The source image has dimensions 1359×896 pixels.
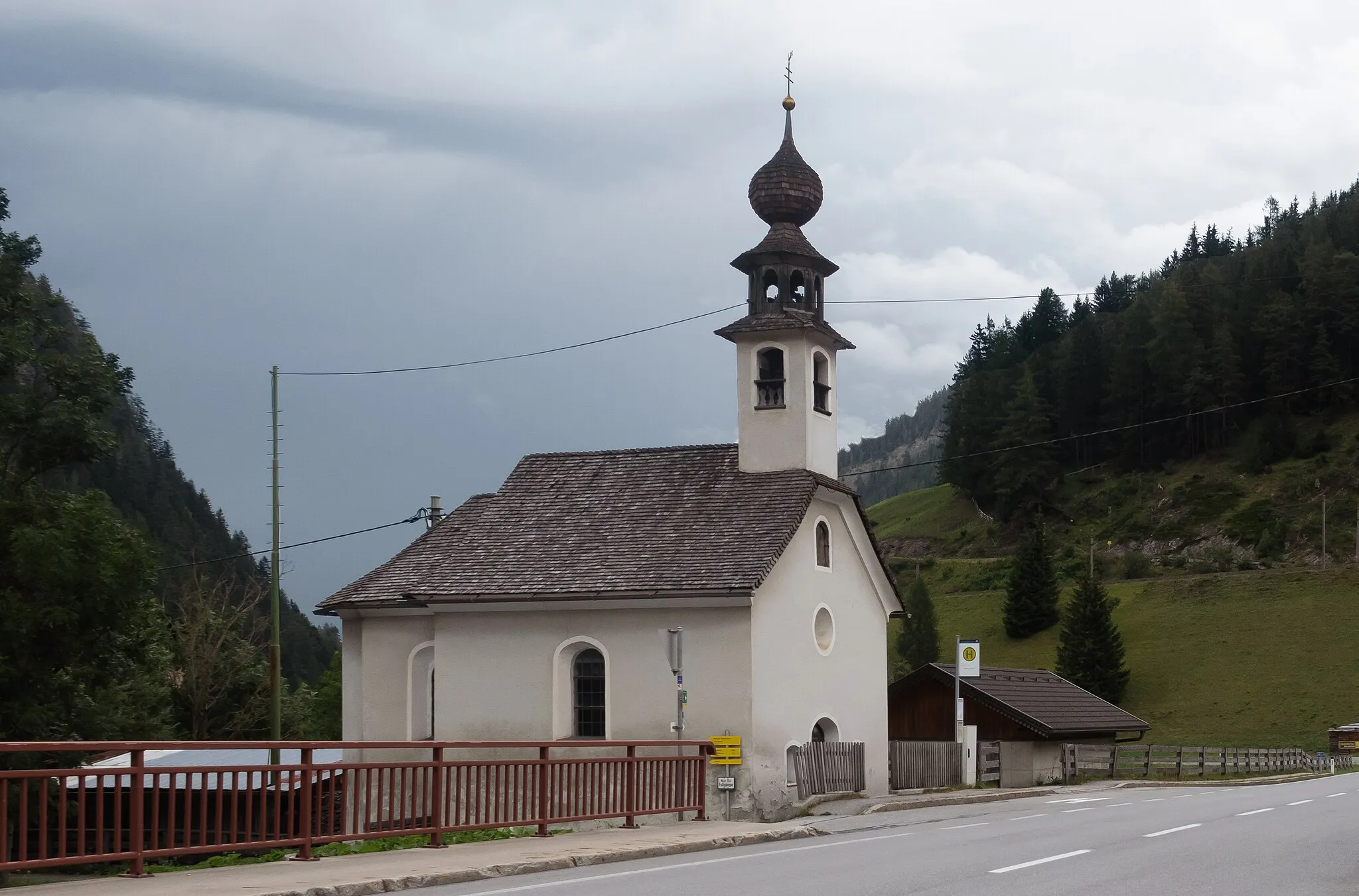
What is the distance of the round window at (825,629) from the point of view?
3064 centimetres

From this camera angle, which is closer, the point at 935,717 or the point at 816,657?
the point at 816,657

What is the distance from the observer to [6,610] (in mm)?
25109

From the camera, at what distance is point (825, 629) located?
3086cm

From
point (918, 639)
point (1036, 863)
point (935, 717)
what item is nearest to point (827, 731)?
point (935, 717)

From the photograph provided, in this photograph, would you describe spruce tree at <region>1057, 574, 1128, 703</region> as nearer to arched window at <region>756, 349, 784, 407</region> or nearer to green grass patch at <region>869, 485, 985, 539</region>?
arched window at <region>756, 349, 784, 407</region>

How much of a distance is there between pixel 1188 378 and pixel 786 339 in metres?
110

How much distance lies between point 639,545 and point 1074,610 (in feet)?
175

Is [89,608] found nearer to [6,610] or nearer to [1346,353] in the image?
[6,610]

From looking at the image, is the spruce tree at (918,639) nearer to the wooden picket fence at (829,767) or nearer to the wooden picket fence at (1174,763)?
the wooden picket fence at (1174,763)

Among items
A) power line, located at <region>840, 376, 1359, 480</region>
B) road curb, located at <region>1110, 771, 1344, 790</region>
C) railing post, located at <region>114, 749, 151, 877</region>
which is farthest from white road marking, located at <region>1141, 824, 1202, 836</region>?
power line, located at <region>840, 376, 1359, 480</region>

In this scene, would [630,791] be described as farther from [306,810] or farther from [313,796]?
[306,810]

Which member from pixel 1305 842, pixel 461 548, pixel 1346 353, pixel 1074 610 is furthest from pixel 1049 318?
pixel 1305 842

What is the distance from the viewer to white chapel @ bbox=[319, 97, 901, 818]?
28.1 meters

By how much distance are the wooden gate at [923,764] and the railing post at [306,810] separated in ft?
68.0
